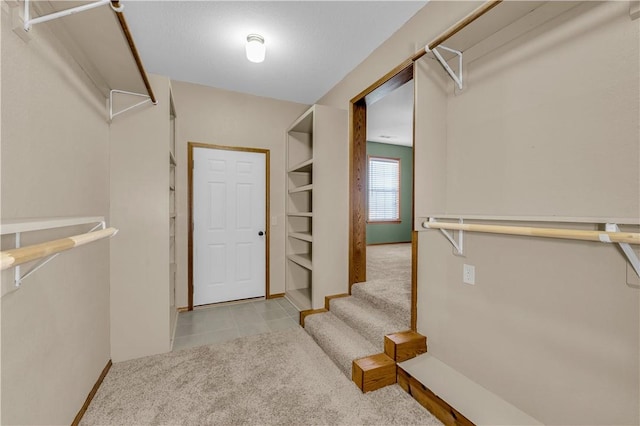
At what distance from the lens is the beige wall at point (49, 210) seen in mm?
1035

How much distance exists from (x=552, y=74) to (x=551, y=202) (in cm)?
65

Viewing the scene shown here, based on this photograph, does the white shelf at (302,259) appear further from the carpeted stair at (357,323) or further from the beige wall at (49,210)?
the beige wall at (49,210)

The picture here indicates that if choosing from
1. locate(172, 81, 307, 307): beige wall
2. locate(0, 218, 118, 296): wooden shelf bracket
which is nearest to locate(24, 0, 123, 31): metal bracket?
locate(0, 218, 118, 296): wooden shelf bracket

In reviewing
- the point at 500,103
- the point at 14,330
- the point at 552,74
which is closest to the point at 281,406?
the point at 14,330

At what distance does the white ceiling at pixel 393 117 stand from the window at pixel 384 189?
1.77 ft

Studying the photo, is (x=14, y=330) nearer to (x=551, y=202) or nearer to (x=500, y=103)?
(x=551, y=202)

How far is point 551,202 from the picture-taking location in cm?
135

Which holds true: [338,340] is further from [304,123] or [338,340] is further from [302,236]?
[304,123]

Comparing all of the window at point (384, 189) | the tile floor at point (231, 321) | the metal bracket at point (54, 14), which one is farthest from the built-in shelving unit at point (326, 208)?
the window at point (384, 189)

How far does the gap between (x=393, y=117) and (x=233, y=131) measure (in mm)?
2809

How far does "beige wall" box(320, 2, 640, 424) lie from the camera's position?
3.71 feet

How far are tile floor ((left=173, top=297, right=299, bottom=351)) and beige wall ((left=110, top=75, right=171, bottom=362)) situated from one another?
0.35 m

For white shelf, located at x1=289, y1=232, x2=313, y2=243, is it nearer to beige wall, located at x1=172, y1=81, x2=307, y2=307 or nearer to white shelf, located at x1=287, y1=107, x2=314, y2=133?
beige wall, located at x1=172, y1=81, x2=307, y2=307

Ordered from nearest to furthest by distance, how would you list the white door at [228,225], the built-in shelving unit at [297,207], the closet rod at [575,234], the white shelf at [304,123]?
the closet rod at [575,234], the white shelf at [304,123], the white door at [228,225], the built-in shelving unit at [297,207]
